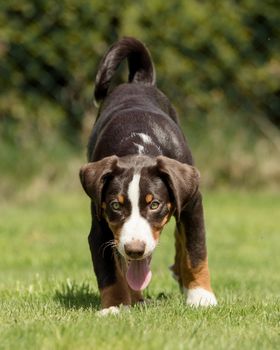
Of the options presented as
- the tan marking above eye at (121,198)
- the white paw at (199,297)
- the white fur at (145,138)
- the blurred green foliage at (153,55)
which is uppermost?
the blurred green foliage at (153,55)

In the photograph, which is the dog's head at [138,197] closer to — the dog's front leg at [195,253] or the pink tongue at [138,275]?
the pink tongue at [138,275]

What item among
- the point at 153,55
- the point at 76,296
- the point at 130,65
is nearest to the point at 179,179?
the point at 76,296

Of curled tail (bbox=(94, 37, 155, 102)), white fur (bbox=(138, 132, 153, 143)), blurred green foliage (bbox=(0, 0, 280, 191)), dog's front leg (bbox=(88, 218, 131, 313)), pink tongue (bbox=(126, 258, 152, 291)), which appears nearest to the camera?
pink tongue (bbox=(126, 258, 152, 291))

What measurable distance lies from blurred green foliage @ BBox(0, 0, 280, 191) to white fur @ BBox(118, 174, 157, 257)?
6.53m

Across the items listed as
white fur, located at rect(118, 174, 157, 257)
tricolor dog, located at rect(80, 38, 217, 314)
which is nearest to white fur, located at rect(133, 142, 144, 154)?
tricolor dog, located at rect(80, 38, 217, 314)

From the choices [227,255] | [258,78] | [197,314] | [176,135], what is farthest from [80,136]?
[197,314]

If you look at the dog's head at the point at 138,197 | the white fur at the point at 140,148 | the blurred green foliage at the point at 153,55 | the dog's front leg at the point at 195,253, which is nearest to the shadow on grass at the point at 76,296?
the dog's head at the point at 138,197

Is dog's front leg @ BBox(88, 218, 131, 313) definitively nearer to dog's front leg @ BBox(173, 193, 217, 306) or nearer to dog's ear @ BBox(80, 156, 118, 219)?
dog's ear @ BBox(80, 156, 118, 219)

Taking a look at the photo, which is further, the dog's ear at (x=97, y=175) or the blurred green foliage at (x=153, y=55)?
the blurred green foliage at (x=153, y=55)

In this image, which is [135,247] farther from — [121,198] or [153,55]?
[153,55]

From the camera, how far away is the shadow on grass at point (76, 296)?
5.06 metres

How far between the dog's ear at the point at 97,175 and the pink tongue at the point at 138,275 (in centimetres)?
32

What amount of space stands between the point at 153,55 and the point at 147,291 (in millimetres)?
5845

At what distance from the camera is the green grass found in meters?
3.78
